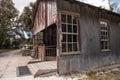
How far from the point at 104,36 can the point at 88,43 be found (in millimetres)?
1894

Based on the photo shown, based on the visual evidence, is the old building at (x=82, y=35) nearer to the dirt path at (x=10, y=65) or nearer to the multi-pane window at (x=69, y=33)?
the multi-pane window at (x=69, y=33)

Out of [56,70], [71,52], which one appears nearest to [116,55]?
[71,52]

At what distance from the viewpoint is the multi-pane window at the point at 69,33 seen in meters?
7.40

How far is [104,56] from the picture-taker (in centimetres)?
941

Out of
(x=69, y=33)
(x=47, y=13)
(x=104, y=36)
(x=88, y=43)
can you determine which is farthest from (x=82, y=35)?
(x=47, y=13)

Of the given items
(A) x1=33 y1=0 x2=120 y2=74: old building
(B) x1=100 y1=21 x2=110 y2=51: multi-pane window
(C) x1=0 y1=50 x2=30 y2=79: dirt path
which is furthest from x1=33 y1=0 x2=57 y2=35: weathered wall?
(B) x1=100 y1=21 x2=110 y2=51: multi-pane window

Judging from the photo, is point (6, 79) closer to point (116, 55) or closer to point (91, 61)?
point (91, 61)

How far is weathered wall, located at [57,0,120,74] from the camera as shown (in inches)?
289

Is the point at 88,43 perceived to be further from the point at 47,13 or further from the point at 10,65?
the point at 10,65

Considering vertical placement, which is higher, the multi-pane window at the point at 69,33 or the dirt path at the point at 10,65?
the multi-pane window at the point at 69,33

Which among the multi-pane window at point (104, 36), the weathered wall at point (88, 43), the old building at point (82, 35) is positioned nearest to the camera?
the old building at point (82, 35)

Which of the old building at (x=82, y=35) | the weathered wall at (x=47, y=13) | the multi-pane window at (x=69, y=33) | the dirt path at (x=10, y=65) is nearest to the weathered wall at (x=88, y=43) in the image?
the old building at (x=82, y=35)

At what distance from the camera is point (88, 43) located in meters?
8.35

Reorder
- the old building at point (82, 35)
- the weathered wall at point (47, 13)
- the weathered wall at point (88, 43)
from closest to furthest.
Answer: the old building at point (82, 35) < the weathered wall at point (88, 43) < the weathered wall at point (47, 13)
